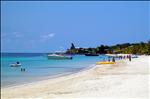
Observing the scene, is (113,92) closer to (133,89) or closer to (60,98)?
(133,89)

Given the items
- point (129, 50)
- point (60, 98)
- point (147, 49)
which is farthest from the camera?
point (129, 50)

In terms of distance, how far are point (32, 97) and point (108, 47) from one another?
18112 centimetres

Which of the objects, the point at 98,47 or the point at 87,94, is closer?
the point at 87,94

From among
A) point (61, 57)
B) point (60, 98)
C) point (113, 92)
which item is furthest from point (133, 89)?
point (61, 57)

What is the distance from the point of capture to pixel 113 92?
1566 cm

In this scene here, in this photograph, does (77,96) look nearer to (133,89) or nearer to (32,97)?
(32,97)

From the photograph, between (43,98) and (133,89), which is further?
(133,89)

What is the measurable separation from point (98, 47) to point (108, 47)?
7.73 metres

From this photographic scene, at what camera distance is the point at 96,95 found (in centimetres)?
1488

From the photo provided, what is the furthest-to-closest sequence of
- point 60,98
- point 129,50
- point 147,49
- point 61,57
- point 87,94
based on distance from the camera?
point 129,50 < point 147,49 < point 61,57 < point 87,94 < point 60,98

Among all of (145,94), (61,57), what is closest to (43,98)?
(145,94)

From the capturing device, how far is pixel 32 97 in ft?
49.5

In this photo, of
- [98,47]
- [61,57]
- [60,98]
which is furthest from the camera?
[98,47]

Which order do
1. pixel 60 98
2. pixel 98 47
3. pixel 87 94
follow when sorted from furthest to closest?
pixel 98 47 < pixel 87 94 < pixel 60 98
